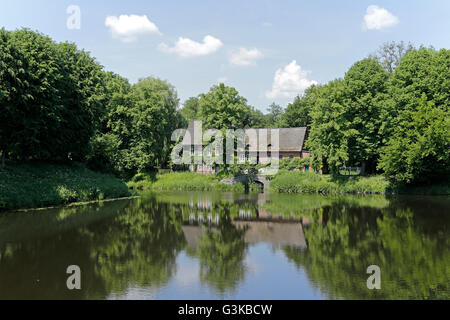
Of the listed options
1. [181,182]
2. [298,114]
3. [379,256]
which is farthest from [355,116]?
[379,256]

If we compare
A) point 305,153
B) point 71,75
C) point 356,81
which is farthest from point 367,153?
point 71,75

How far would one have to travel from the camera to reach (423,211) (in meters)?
24.5

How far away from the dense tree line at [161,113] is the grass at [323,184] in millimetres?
1547

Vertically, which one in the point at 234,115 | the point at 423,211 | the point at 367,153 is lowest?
the point at 423,211

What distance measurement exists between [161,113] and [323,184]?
23786 millimetres

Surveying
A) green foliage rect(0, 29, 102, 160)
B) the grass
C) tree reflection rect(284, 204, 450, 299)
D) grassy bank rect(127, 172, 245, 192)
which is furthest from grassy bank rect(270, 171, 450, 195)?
green foliage rect(0, 29, 102, 160)

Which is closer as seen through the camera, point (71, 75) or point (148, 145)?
point (71, 75)

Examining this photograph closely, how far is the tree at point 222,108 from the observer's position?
5066cm

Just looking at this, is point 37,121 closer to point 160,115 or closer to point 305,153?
point 160,115

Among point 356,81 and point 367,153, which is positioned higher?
point 356,81

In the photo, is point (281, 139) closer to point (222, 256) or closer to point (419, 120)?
point (419, 120)

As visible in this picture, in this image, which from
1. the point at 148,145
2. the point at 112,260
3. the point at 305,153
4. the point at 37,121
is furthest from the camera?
the point at 305,153

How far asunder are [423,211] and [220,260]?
17.8 m

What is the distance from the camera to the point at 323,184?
141 ft
